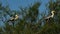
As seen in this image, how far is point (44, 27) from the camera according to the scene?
9.79 meters

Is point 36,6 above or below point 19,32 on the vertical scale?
above

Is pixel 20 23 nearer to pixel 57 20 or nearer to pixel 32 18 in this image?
pixel 32 18

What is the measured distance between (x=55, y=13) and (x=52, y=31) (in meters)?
0.85

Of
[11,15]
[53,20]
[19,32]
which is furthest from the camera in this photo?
[11,15]

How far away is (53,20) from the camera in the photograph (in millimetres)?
10297

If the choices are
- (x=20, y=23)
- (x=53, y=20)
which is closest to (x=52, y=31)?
(x=53, y=20)

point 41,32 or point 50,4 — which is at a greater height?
point 50,4

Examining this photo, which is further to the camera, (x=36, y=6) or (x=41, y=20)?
(x=36, y=6)

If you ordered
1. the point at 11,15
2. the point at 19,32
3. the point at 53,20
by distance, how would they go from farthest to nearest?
1. the point at 11,15
2. the point at 53,20
3. the point at 19,32

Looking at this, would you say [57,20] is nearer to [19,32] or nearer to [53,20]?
[53,20]

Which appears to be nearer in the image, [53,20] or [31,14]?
[53,20]

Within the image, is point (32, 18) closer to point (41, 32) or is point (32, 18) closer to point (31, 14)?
point (31, 14)

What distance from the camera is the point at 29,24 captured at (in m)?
10.0

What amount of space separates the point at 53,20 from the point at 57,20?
207 millimetres
